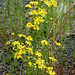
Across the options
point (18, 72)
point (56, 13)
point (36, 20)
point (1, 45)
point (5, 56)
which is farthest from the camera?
point (56, 13)

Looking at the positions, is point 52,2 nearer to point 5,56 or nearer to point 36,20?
point 36,20

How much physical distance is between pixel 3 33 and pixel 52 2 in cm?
89

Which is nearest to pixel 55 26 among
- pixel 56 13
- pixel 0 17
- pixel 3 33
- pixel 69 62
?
pixel 56 13

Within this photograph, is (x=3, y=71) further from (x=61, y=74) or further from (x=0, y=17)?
(x=0, y=17)

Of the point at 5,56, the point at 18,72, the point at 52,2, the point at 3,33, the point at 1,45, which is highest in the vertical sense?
the point at 52,2

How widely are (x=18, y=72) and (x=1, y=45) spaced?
457 mm

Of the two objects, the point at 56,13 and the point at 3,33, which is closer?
Result: the point at 3,33

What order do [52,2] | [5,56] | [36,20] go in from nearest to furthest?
[36,20]
[52,2]
[5,56]

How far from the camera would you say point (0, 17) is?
2.06m

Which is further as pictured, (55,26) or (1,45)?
(55,26)

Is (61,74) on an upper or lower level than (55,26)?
lower

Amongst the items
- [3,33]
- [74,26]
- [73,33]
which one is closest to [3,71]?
[3,33]

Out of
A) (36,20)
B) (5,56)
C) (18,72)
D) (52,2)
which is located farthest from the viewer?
(5,56)

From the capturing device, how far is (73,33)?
1787 millimetres
